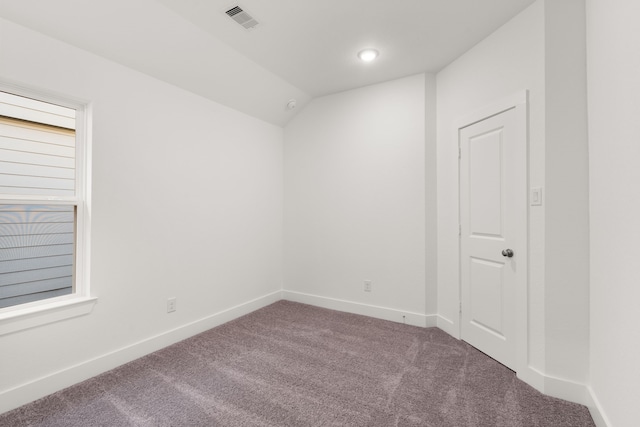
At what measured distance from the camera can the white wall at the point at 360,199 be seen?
3131mm

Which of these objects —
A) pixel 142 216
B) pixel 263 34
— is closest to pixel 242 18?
pixel 263 34

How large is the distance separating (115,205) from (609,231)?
320 centimetres

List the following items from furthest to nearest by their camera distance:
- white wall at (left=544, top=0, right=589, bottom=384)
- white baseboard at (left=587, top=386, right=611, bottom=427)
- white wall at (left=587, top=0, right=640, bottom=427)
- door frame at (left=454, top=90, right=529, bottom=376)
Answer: door frame at (left=454, top=90, right=529, bottom=376), white wall at (left=544, top=0, right=589, bottom=384), white baseboard at (left=587, top=386, right=611, bottom=427), white wall at (left=587, top=0, right=640, bottom=427)

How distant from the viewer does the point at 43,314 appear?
189 cm

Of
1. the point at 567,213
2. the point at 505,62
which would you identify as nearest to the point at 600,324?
the point at 567,213

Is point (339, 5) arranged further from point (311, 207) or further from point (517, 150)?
point (311, 207)

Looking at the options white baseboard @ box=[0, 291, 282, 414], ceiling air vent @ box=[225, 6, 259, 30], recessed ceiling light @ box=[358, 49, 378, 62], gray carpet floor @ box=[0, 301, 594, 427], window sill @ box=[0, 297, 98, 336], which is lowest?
gray carpet floor @ box=[0, 301, 594, 427]

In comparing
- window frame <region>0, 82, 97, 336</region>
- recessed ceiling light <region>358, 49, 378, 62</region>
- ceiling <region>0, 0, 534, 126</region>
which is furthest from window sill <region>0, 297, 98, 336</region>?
recessed ceiling light <region>358, 49, 378, 62</region>

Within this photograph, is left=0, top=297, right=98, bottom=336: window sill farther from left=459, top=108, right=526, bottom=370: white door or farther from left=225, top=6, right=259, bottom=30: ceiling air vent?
left=459, top=108, right=526, bottom=370: white door

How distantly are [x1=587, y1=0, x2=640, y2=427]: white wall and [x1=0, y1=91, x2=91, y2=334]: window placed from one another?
320 cm

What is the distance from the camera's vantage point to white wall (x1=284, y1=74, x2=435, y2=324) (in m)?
3.13

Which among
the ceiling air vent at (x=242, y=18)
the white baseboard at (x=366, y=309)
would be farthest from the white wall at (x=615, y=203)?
the ceiling air vent at (x=242, y=18)

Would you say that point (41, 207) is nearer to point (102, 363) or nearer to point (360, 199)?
point (102, 363)

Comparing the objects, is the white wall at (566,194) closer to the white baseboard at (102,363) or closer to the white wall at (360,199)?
the white wall at (360,199)
